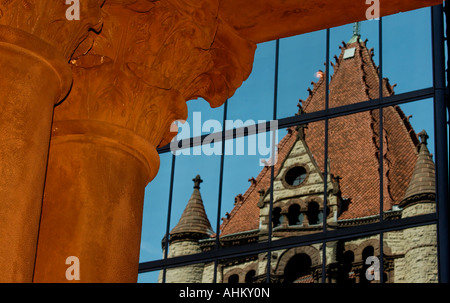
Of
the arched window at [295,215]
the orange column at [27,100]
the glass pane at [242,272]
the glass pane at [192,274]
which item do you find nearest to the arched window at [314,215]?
the arched window at [295,215]

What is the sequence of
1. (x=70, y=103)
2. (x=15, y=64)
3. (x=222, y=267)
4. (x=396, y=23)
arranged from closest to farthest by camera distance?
1. (x=15, y=64)
2. (x=70, y=103)
3. (x=396, y=23)
4. (x=222, y=267)

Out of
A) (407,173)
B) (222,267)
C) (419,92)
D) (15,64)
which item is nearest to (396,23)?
(419,92)

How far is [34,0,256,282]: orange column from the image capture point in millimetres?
5195

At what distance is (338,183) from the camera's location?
233 feet

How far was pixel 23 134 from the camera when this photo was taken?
4.45 meters

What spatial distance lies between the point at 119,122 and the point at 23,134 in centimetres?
125

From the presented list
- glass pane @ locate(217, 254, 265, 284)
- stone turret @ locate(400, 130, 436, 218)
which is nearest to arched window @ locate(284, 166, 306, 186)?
glass pane @ locate(217, 254, 265, 284)

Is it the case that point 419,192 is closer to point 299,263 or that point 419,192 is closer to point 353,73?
point 299,263

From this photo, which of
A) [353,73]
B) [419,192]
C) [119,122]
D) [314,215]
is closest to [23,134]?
[119,122]

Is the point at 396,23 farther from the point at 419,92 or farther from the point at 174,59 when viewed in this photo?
the point at 174,59

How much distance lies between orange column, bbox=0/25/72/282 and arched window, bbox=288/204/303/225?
203ft

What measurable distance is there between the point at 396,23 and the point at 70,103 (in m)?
22.4

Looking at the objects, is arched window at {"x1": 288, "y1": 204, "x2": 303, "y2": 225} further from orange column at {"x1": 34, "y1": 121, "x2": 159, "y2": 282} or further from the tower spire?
orange column at {"x1": 34, "y1": 121, "x2": 159, "y2": 282}

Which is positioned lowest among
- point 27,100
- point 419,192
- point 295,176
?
point 27,100
